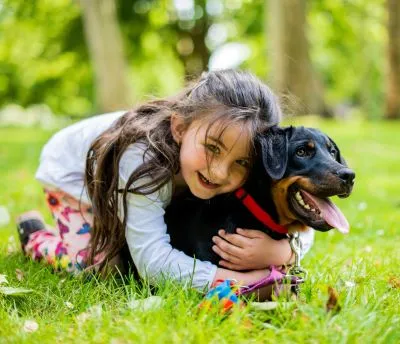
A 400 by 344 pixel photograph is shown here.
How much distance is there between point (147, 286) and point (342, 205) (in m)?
3.61

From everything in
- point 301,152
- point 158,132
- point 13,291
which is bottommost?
point 13,291

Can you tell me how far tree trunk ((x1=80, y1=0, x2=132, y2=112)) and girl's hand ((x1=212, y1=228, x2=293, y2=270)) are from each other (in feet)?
34.4

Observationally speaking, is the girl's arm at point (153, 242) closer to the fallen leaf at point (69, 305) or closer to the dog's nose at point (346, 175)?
the fallen leaf at point (69, 305)

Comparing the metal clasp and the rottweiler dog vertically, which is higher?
the rottweiler dog

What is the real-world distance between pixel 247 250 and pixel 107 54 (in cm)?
1115

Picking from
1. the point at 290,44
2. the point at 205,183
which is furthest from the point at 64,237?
the point at 290,44

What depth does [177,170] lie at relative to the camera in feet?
10.3

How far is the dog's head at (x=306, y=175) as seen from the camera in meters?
2.76

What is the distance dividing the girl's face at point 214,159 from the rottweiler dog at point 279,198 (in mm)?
88

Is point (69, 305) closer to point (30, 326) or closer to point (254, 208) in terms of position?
point (30, 326)

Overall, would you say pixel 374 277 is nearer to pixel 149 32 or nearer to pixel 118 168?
pixel 118 168

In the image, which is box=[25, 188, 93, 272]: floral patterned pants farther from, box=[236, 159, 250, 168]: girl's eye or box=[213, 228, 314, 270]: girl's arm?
box=[236, 159, 250, 168]: girl's eye

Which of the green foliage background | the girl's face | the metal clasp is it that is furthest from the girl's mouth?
the green foliage background

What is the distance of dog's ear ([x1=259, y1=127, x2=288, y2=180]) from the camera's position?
2.82 meters
